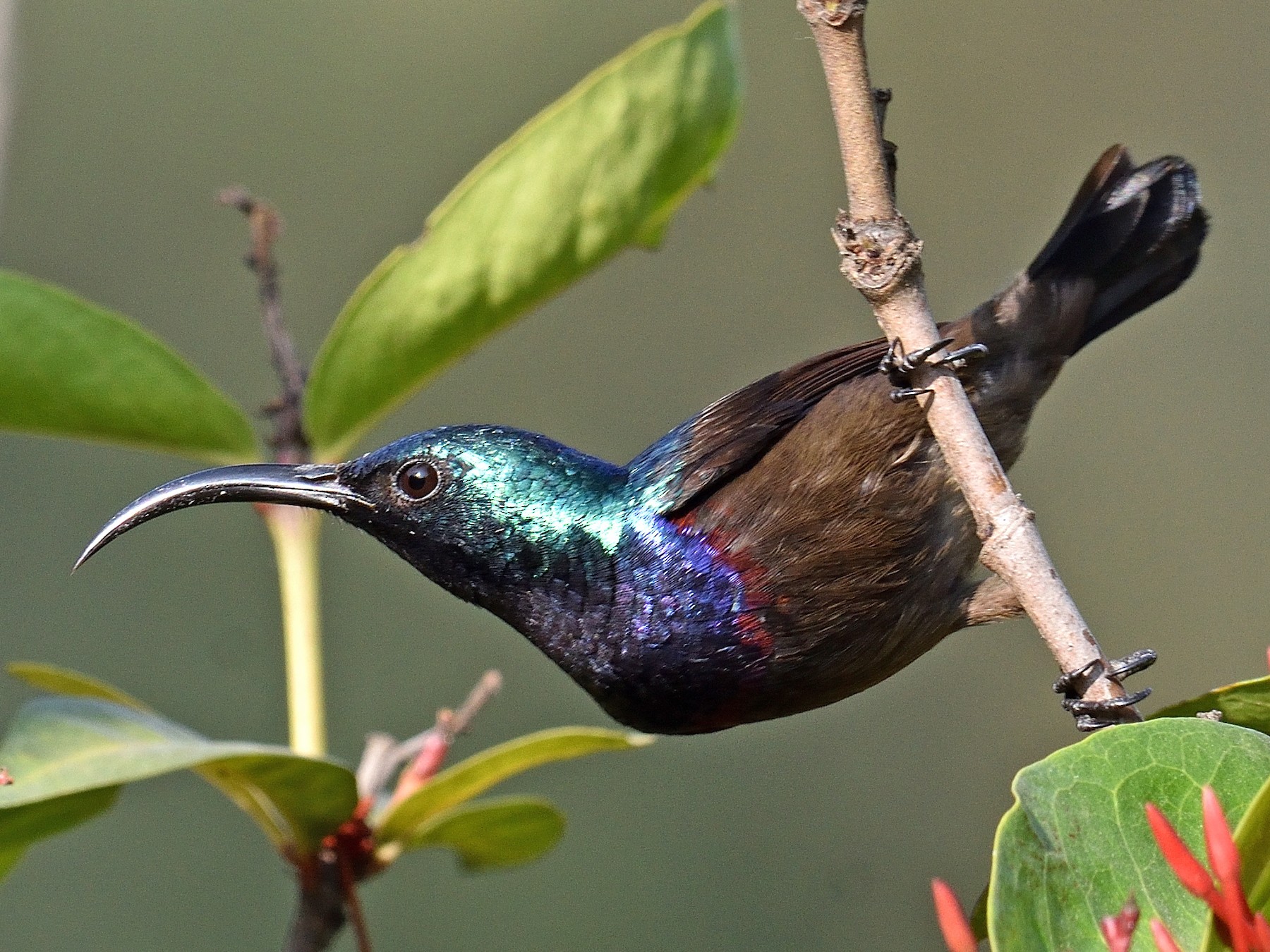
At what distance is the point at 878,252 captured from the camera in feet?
5.77

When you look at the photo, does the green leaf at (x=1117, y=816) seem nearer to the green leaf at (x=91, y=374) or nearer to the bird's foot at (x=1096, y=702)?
the bird's foot at (x=1096, y=702)

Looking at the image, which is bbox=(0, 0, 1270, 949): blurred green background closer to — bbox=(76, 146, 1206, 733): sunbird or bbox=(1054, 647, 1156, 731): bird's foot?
bbox=(76, 146, 1206, 733): sunbird

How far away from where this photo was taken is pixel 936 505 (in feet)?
7.97

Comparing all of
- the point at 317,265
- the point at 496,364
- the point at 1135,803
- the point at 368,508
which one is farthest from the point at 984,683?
the point at 1135,803

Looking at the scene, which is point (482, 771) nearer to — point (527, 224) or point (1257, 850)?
point (527, 224)

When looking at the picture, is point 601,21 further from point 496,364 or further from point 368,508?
point 368,508

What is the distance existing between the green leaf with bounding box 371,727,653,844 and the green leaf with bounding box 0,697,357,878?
0.11m

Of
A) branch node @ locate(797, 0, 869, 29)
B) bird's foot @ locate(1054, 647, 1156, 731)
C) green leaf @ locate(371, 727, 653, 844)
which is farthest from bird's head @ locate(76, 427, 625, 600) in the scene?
branch node @ locate(797, 0, 869, 29)

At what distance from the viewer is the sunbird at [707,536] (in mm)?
2203

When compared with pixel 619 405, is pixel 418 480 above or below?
below

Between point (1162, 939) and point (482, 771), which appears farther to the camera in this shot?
point (482, 771)

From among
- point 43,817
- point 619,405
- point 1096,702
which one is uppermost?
point 619,405

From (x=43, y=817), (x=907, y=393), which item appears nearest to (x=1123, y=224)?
(x=907, y=393)

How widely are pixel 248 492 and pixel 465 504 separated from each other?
32 centimetres
